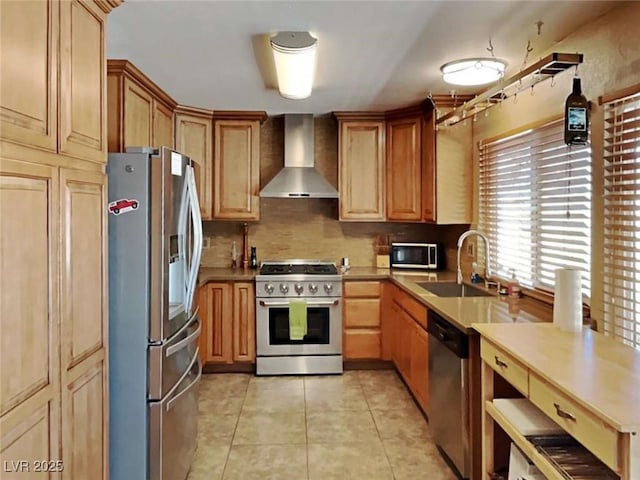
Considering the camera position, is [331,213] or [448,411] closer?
[448,411]

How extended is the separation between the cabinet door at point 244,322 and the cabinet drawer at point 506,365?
2.47 metres

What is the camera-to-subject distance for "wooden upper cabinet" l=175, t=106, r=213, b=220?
14.1 ft

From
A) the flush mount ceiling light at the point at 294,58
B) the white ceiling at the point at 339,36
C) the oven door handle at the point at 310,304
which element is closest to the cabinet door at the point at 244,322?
the oven door handle at the point at 310,304

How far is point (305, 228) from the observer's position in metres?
4.94

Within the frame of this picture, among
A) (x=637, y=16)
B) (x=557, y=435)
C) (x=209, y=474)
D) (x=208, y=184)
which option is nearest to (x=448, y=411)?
(x=557, y=435)

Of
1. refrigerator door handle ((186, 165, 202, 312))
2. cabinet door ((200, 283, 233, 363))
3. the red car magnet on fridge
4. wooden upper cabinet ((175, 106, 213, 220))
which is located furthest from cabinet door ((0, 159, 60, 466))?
wooden upper cabinet ((175, 106, 213, 220))

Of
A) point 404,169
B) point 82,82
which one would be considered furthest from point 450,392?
point 404,169

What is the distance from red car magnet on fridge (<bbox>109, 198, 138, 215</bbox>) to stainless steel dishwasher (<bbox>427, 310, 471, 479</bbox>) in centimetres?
171

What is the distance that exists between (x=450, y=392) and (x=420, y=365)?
756 mm

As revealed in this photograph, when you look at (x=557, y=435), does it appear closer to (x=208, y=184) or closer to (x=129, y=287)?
(x=129, y=287)

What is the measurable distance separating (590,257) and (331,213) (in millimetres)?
2857

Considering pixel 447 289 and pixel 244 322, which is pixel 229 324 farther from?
pixel 447 289

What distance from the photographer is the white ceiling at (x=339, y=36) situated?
217cm

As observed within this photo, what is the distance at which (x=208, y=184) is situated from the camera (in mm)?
4484
